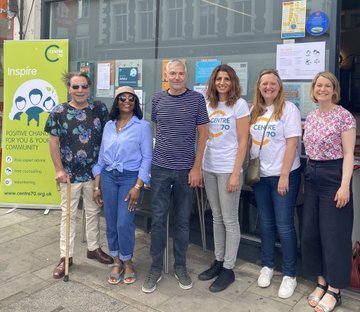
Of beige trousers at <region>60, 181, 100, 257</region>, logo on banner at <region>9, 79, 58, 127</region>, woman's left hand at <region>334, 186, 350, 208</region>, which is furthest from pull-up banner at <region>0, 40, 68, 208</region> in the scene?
woman's left hand at <region>334, 186, 350, 208</region>

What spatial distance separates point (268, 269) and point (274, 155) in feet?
3.30

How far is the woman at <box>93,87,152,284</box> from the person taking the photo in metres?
3.43

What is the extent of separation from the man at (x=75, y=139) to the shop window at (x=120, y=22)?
162 centimetres

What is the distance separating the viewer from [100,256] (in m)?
3.99

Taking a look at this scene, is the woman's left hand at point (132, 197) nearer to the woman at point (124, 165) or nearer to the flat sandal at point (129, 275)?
the woman at point (124, 165)

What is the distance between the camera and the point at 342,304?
127 inches

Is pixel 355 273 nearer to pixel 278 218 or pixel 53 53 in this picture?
pixel 278 218

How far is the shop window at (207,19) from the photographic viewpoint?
428 centimetres

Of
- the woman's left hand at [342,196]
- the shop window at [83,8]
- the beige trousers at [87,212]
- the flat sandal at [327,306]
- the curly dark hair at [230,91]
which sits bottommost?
the flat sandal at [327,306]

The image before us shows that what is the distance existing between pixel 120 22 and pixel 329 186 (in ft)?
11.0

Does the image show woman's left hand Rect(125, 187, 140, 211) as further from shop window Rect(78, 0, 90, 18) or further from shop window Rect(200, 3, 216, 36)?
shop window Rect(78, 0, 90, 18)

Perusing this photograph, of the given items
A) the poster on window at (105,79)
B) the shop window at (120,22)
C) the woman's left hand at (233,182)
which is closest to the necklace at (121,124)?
the woman's left hand at (233,182)

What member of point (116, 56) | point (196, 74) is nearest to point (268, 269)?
point (196, 74)

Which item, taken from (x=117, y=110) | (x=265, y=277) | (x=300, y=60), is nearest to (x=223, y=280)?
(x=265, y=277)
